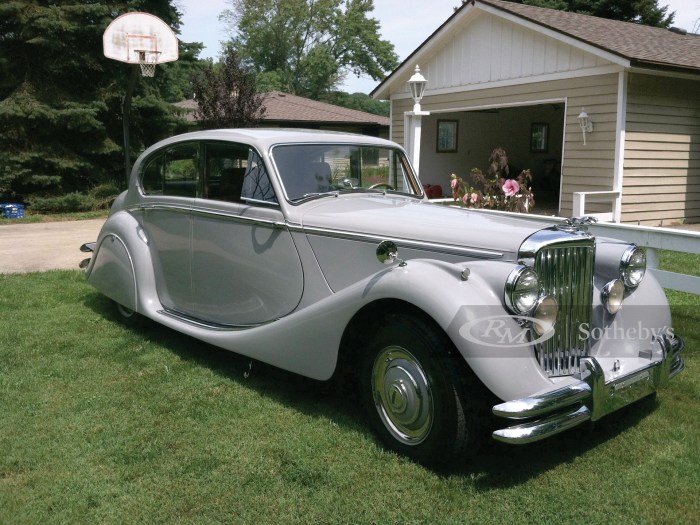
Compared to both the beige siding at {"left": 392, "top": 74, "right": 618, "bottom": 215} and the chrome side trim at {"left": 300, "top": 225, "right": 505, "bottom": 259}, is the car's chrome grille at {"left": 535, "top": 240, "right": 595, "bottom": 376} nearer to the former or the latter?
the chrome side trim at {"left": 300, "top": 225, "right": 505, "bottom": 259}

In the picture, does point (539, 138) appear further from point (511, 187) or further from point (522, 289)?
point (522, 289)

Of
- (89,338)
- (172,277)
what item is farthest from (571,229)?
(89,338)

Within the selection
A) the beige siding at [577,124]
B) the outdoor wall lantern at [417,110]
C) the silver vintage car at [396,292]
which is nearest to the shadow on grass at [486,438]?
the silver vintage car at [396,292]

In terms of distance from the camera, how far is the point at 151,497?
115 inches

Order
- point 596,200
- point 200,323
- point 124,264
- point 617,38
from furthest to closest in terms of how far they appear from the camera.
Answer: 1. point 617,38
2. point 596,200
3. point 124,264
4. point 200,323

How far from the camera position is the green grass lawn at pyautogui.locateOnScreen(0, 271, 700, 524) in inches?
111

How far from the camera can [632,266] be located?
3.56 m

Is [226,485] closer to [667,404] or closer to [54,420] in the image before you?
[54,420]

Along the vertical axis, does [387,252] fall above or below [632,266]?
above

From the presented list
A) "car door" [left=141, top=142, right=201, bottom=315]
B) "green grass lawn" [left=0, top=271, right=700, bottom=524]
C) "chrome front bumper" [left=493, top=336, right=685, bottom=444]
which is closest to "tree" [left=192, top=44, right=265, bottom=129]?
"car door" [left=141, top=142, right=201, bottom=315]

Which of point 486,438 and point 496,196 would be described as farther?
point 496,196

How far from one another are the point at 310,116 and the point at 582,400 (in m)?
26.9

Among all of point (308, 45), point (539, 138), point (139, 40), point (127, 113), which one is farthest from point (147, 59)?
point (308, 45)

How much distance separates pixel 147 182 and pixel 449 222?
2.93m
